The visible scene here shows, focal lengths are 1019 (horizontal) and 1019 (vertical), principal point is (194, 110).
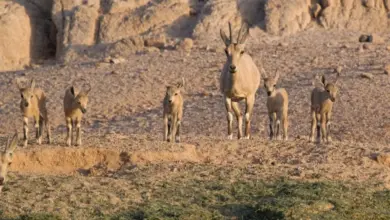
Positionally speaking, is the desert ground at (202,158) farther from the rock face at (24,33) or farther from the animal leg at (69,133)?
the rock face at (24,33)

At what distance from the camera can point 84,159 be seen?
56.0 ft

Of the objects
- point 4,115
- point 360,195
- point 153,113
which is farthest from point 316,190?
point 4,115

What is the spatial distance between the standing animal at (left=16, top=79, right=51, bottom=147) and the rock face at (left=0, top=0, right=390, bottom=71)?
39.4 feet

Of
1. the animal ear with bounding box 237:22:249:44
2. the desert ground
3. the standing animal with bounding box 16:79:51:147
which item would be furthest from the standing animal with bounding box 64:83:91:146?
the animal ear with bounding box 237:22:249:44

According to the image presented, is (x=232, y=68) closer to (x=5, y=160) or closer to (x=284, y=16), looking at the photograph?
(x=5, y=160)

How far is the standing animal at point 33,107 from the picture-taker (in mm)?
18016

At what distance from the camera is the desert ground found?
13609mm

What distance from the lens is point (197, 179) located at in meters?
15.0

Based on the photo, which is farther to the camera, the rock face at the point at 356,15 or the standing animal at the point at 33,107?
the rock face at the point at 356,15

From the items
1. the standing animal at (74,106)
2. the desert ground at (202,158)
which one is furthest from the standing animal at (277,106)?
the standing animal at (74,106)

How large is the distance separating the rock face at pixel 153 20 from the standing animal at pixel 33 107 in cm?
1200

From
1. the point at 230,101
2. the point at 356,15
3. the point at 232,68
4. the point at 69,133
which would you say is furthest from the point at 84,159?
the point at 356,15

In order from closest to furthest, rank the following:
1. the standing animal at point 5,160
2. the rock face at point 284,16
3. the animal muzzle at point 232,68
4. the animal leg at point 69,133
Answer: the standing animal at point 5,160, the animal leg at point 69,133, the animal muzzle at point 232,68, the rock face at point 284,16

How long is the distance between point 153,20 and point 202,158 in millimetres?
15485
